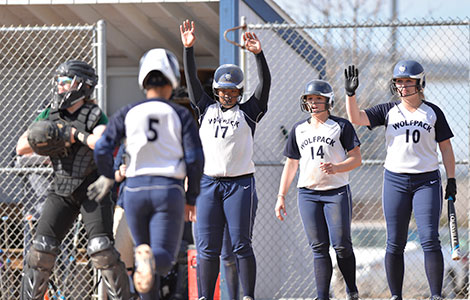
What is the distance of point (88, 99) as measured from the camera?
5645mm

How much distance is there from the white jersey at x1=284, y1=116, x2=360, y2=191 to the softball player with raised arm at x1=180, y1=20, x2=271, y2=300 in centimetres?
51

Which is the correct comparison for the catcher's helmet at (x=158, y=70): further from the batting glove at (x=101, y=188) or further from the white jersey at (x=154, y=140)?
the batting glove at (x=101, y=188)

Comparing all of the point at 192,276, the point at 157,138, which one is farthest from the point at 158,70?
the point at 192,276

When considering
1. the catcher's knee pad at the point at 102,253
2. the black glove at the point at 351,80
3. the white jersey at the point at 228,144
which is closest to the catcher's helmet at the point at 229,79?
the white jersey at the point at 228,144

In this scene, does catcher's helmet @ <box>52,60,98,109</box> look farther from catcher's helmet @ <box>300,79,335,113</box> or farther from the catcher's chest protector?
catcher's helmet @ <box>300,79,335,113</box>

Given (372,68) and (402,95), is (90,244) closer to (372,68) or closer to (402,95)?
(402,95)

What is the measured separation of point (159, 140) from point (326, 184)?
206 centimetres

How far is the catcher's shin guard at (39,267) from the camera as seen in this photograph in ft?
17.2

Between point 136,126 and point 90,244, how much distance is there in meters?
1.02

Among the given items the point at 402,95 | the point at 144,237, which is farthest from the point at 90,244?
the point at 402,95

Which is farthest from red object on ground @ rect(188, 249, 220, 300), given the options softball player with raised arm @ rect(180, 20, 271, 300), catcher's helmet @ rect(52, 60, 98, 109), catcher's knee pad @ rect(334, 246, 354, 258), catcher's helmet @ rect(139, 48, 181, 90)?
catcher's helmet @ rect(139, 48, 181, 90)

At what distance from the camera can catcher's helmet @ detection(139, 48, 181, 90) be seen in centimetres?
477

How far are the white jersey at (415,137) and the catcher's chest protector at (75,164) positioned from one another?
8.11 ft

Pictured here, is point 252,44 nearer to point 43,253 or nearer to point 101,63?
point 101,63
